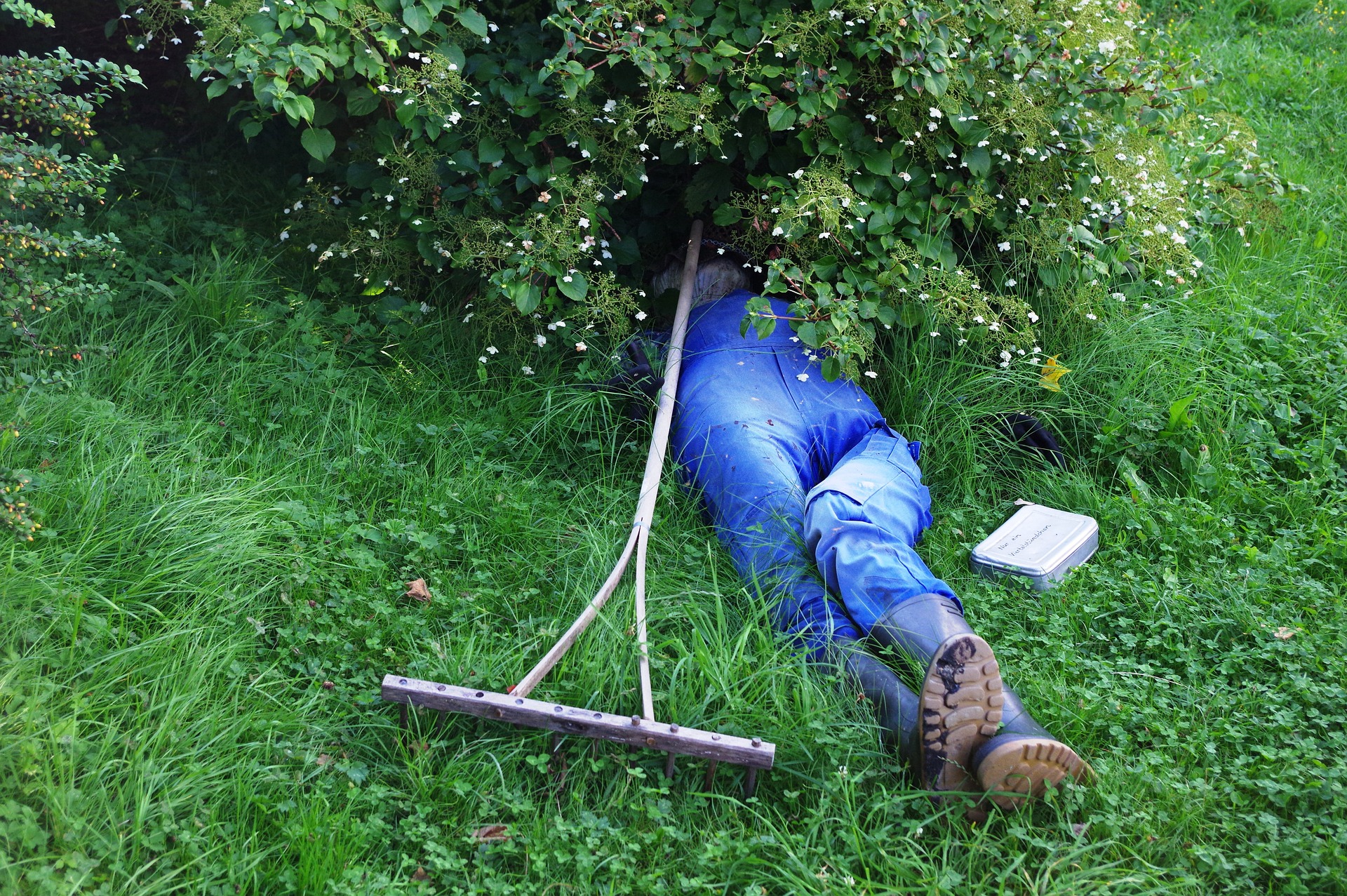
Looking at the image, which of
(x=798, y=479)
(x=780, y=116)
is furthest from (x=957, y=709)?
(x=780, y=116)

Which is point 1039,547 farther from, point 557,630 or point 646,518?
point 557,630

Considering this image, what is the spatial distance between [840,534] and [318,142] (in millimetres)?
2058

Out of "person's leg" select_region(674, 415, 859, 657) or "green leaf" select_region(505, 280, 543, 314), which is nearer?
"person's leg" select_region(674, 415, 859, 657)

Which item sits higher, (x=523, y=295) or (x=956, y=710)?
(x=523, y=295)

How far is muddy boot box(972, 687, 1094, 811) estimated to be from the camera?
2029mm

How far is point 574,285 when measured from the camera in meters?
3.10

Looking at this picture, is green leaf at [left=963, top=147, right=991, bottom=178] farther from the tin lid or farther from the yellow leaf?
the tin lid

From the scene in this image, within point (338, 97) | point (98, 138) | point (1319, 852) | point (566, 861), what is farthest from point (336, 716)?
point (98, 138)

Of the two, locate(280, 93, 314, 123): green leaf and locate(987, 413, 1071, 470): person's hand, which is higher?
locate(280, 93, 314, 123): green leaf

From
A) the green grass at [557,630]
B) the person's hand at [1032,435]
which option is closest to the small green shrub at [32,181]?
the green grass at [557,630]

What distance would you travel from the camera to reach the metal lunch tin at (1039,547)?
9.28 ft

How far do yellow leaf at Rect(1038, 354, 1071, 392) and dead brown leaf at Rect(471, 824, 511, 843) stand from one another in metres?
2.35

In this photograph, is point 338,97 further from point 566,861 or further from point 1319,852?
point 1319,852

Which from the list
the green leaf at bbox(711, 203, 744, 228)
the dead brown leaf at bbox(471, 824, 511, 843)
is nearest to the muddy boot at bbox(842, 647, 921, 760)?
the dead brown leaf at bbox(471, 824, 511, 843)
